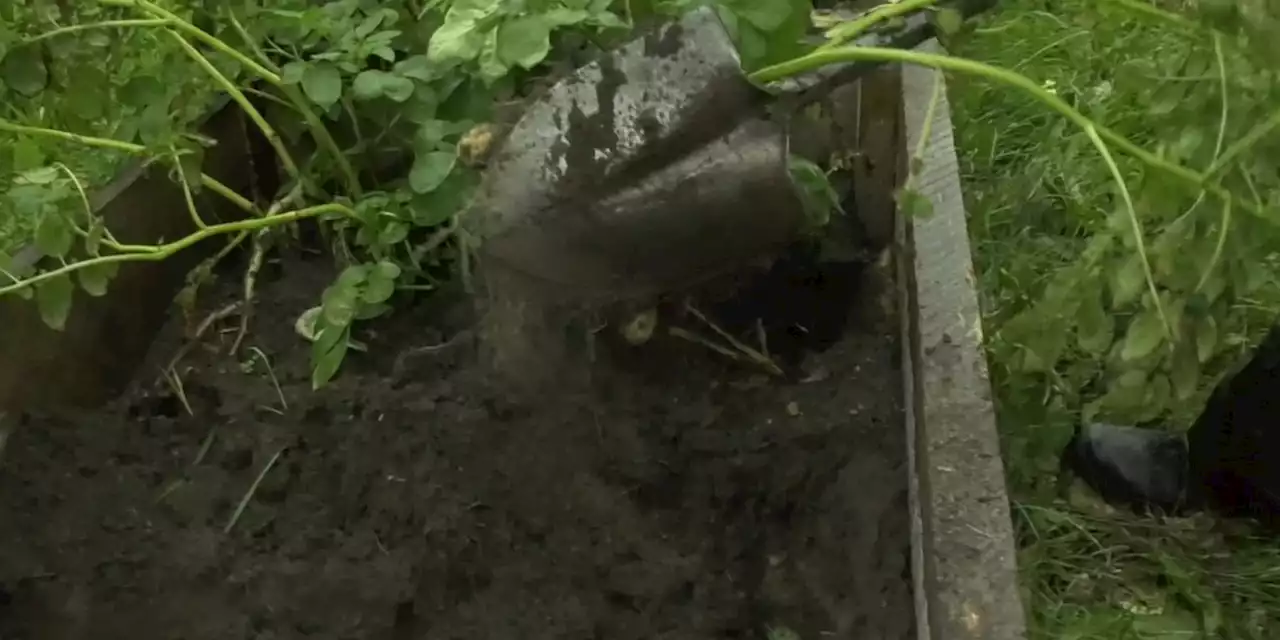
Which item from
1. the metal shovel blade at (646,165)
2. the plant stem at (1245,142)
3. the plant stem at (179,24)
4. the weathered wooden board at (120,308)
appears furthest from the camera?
the weathered wooden board at (120,308)

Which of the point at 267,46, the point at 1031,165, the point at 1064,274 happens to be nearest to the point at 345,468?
A: the point at 267,46

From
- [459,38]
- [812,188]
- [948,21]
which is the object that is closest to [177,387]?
[459,38]

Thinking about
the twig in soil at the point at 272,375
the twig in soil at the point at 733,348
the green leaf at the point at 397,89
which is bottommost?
the twig in soil at the point at 272,375

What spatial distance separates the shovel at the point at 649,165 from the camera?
759 millimetres

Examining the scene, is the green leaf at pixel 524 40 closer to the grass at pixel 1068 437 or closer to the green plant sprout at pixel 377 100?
the green plant sprout at pixel 377 100

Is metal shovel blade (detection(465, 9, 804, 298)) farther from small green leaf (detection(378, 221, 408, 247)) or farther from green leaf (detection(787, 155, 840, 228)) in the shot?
small green leaf (detection(378, 221, 408, 247))

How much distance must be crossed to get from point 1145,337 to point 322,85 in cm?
61

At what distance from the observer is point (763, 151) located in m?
0.77

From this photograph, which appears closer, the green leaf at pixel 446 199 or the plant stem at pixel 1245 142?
the plant stem at pixel 1245 142

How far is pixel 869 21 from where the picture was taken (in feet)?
2.56

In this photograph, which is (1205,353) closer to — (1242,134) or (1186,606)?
(1242,134)

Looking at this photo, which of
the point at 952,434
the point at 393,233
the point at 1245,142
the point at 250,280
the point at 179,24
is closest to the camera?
the point at 1245,142

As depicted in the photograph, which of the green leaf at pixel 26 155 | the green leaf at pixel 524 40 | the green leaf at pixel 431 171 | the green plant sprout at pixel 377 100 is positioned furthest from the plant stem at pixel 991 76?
the green leaf at pixel 26 155

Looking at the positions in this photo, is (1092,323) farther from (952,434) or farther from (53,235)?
(53,235)
